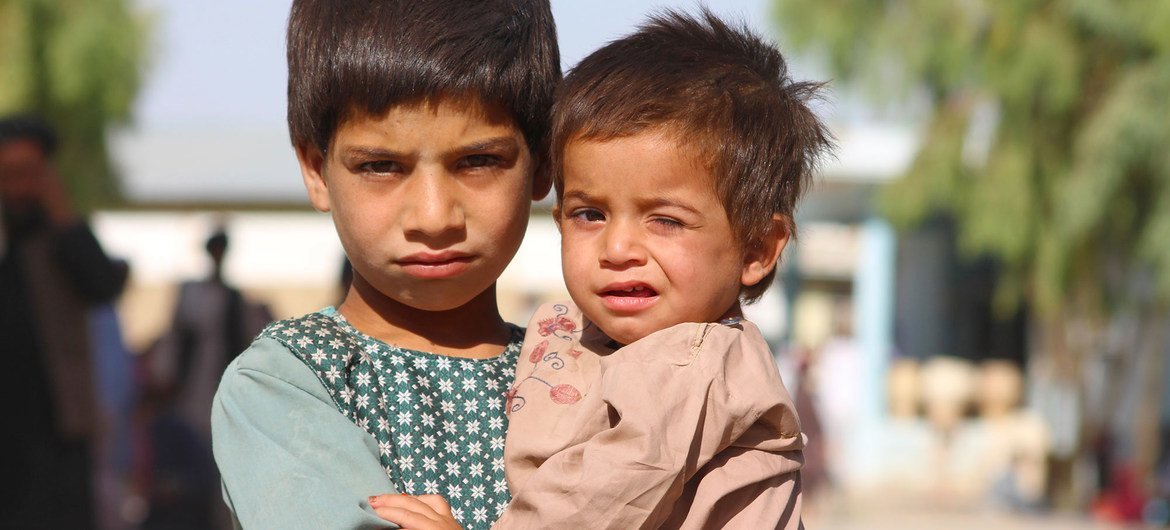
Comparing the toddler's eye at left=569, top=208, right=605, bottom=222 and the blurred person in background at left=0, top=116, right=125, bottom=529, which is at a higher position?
the toddler's eye at left=569, top=208, right=605, bottom=222

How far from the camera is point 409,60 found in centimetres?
179

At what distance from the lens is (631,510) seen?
1.63m

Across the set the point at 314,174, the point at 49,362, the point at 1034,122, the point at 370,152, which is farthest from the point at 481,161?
the point at 1034,122

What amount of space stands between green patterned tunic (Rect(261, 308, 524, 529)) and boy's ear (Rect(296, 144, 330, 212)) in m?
0.15

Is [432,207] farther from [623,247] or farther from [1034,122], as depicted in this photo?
[1034,122]

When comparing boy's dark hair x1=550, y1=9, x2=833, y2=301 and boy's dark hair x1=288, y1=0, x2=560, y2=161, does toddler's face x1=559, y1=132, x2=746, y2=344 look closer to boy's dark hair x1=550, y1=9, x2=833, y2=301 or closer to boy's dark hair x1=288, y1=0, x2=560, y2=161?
boy's dark hair x1=550, y1=9, x2=833, y2=301

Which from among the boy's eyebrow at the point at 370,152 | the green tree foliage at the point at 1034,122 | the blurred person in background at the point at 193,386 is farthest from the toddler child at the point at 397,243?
the green tree foliage at the point at 1034,122

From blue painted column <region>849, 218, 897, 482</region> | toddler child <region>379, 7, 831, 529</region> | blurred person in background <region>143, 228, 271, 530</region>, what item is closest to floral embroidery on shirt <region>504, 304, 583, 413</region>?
toddler child <region>379, 7, 831, 529</region>

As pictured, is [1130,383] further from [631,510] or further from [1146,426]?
[631,510]

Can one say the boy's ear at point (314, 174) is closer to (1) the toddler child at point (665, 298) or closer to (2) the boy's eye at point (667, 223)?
(1) the toddler child at point (665, 298)

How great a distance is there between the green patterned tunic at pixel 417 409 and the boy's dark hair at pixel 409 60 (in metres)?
0.25

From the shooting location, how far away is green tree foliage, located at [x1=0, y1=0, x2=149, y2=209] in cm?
1582

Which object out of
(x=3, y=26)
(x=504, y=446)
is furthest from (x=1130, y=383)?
(x=504, y=446)

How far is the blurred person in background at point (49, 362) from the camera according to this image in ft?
15.4
